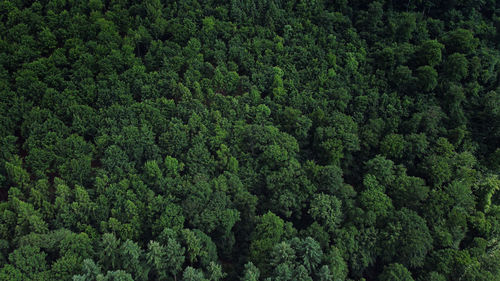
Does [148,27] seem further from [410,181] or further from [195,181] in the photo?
[410,181]

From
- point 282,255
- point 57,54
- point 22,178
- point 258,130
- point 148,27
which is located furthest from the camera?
point 148,27

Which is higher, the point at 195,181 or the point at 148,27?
the point at 148,27

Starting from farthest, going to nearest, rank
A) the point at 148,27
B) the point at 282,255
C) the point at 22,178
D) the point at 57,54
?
the point at 148,27 → the point at 57,54 → the point at 22,178 → the point at 282,255

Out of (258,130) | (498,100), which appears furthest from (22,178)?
(498,100)

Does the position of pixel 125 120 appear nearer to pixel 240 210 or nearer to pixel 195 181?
pixel 195 181

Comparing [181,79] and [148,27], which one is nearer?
[181,79]

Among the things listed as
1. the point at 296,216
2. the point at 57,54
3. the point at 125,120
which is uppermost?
→ the point at 57,54
